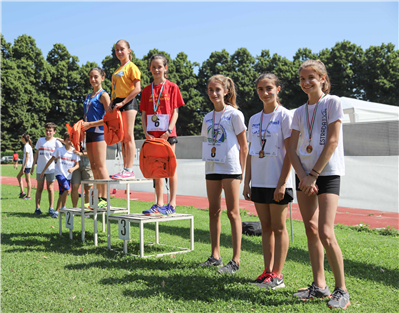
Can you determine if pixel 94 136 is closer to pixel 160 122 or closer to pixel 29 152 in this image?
pixel 160 122

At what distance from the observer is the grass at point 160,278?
346 centimetres

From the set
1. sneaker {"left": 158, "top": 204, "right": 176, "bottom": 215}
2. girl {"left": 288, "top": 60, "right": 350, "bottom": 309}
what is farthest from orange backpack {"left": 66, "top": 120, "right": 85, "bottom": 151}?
girl {"left": 288, "top": 60, "right": 350, "bottom": 309}

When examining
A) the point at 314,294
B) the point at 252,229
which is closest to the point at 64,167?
the point at 252,229

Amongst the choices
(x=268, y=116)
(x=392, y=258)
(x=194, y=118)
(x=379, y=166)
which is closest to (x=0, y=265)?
(x=268, y=116)

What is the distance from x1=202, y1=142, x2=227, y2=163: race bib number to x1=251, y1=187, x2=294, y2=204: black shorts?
67 cm

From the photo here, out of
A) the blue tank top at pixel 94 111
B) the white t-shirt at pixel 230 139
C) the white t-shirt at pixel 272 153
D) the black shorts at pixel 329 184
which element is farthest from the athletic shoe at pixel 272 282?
the blue tank top at pixel 94 111

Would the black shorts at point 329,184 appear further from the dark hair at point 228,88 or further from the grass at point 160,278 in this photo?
the dark hair at point 228,88

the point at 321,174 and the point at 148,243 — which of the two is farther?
the point at 148,243

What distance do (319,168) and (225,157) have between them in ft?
4.66

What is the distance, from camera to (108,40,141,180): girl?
5766 millimetres

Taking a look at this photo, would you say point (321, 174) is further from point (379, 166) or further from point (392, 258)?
point (379, 166)

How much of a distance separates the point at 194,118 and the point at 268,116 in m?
44.9

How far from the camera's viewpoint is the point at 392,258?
5.77 meters

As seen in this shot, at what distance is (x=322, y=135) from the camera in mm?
3359
